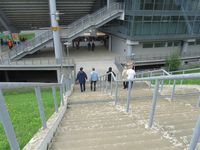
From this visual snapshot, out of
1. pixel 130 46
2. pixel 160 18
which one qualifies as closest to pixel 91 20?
pixel 130 46

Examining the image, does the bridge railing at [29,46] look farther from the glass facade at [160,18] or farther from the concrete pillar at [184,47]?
the concrete pillar at [184,47]

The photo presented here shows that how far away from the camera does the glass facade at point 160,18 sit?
75.7 feet

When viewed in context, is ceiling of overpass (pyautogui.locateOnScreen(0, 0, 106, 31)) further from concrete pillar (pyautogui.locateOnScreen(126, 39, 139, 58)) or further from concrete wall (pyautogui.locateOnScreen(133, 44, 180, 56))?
concrete wall (pyautogui.locateOnScreen(133, 44, 180, 56))

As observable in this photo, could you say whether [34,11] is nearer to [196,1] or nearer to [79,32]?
[79,32]

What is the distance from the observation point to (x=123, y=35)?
26016 mm

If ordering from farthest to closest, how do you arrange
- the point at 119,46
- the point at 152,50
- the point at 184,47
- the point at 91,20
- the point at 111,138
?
the point at 184,47, the point at 119,46, the point at 152,50, the point at 91,20, the point at 111,138

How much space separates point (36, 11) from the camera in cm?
2623

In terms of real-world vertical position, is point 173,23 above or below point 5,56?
above

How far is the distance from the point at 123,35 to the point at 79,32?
6147 millimetres

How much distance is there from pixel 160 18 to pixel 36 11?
53.9 ft

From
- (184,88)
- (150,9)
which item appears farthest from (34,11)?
(184,88)

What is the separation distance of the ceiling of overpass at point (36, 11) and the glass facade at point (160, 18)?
19.2 ft

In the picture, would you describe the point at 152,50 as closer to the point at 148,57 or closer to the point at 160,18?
the point at 148,57

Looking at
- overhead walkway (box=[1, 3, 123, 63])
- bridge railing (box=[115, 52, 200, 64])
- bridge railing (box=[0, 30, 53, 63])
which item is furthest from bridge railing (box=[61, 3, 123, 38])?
bridge railing (box=[115, 52, 200, 64])
